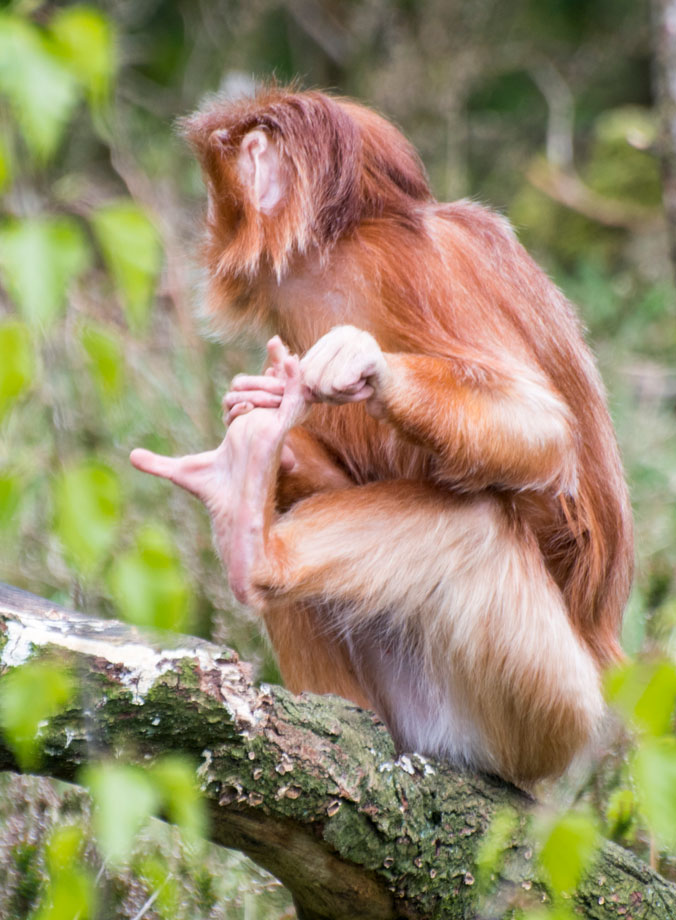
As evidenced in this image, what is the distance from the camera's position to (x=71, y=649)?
178cm

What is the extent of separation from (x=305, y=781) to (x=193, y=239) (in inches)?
63.0

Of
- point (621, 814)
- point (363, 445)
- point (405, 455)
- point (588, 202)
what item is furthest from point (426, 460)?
point (588, 202)

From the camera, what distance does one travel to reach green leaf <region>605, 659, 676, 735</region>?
4.42ft

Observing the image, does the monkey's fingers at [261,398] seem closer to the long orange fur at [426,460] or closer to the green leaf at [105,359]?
the long orange fur at [426,460]

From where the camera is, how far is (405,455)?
8.68 ft

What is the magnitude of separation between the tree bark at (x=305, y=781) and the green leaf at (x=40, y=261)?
1.84ft

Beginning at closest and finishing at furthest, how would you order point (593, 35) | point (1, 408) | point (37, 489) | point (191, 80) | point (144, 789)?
point (144, 789) → point (1, 408) → point (37, 489) → point (191, 80) → point (593, 35)

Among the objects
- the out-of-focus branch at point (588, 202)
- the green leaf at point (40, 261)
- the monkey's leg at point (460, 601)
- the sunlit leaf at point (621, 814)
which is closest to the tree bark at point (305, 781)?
the monkey's leg at point (460, 601)

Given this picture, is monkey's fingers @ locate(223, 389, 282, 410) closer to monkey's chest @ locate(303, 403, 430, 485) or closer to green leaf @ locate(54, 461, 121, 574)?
monkey's chest @ locate(303, 403, 430, 485)

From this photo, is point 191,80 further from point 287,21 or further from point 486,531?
point 486,531

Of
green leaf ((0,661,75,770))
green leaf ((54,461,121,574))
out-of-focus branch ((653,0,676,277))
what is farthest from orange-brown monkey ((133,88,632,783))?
out-of-focus branch ((653,0,676,277))

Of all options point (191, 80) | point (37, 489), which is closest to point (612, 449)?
point (37, 489)

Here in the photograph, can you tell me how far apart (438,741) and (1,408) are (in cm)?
164

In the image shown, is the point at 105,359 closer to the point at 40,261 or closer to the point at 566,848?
the point at 40,261
